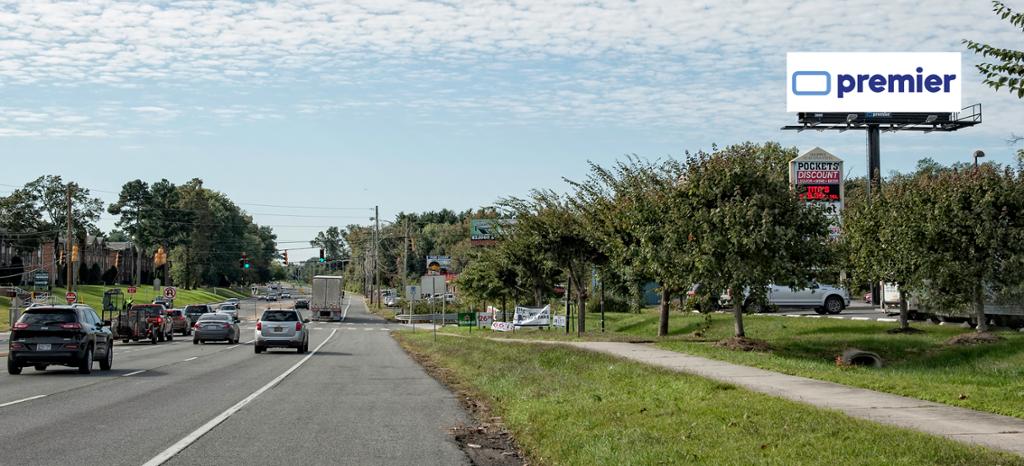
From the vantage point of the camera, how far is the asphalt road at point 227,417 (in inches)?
420

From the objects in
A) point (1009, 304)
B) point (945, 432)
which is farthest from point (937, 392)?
point (1009, 304)

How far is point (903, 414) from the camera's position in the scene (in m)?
11.9

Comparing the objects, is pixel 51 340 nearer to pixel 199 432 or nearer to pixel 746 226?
pixel 199 432

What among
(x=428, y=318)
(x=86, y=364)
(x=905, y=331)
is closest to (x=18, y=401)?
(x=86, y=364)

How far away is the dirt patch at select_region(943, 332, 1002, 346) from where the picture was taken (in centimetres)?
2623

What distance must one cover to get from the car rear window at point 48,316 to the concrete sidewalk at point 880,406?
524 inches

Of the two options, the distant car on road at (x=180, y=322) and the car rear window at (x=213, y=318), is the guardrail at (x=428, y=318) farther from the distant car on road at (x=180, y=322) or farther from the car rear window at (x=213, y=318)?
the car rear window at (x=213, y=318)

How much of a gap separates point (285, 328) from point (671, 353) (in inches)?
609

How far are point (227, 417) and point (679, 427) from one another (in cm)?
656

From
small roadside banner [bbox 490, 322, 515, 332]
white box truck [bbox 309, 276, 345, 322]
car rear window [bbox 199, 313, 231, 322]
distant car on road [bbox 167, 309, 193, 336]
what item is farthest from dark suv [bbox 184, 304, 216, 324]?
small roadside banner [bbox 490, 322, 515, 332]

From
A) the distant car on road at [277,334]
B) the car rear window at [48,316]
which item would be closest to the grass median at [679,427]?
the car rear window at [48,316]

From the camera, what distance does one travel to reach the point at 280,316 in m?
34.9

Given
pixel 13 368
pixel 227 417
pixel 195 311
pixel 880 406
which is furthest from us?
pixel 195 311

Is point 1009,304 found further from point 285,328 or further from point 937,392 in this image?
point 285,328
